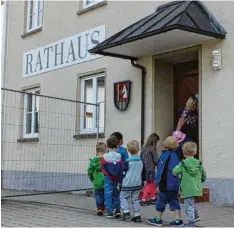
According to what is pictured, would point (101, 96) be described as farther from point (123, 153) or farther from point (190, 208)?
point (190, 208)

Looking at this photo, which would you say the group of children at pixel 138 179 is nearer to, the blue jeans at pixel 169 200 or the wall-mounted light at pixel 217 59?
the blue jeans at pixel 169 200

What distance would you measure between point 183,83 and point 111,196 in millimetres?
3998

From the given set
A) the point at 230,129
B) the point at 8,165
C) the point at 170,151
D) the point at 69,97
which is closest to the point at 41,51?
the point at 69,97

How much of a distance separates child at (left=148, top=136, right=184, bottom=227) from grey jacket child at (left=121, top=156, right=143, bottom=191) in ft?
1.44

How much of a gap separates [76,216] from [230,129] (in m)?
3.22

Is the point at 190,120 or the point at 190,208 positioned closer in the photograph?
the point at 190,208

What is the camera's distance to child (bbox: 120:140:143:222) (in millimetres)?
7379

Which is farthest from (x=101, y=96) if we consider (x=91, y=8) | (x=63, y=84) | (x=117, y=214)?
(x=117, y=214)

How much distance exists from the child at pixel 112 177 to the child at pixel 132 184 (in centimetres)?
22

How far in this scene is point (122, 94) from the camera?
1127cm

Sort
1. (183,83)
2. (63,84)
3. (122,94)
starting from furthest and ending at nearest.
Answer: (63,84) → (122,94) → (183,83)

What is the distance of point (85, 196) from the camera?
11.2 meters

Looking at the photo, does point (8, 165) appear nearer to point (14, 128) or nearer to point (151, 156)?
point (14, 128)

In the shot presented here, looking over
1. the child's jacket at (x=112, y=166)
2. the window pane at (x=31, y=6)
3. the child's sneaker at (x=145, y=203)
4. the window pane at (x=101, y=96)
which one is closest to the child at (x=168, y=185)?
the child's jacket at (x=112, y=166)
